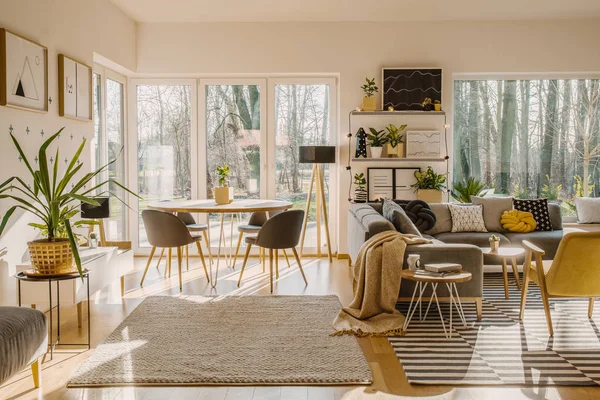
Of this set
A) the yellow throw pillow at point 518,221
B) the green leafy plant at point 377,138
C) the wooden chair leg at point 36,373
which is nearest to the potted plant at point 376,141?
the green leafy plant at point 377,138

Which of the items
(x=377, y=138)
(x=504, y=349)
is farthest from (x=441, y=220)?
(x=504, y=349)

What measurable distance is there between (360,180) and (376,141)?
0.50 m

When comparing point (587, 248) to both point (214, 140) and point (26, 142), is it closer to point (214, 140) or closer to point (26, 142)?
point (26, 142)

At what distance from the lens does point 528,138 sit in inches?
294

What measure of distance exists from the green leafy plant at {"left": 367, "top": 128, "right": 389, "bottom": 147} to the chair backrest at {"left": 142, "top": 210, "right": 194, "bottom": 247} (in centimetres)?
270

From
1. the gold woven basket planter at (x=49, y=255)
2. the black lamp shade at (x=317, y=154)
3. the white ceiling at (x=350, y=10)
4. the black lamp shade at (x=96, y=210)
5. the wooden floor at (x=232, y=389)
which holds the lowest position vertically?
the wooden floor at (x=232, y=389)

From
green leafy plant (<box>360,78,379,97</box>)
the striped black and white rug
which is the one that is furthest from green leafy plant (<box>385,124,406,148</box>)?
the striped black and white rug

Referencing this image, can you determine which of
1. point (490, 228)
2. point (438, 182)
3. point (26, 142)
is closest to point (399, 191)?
point (438, 182)

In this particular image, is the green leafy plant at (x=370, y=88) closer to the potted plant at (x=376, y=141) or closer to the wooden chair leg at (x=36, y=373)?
the potted plant at (x=376, y=141)

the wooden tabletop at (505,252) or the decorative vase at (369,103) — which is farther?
the decorative vase at (369,103)

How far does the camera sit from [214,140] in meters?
7.60

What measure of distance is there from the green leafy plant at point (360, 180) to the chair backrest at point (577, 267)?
3400mm

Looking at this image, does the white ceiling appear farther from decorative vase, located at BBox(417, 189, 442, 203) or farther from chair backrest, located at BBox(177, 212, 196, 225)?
chair backrest, located at BBox(177, 212, 196, 225)

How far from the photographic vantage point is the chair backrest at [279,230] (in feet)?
18.0
